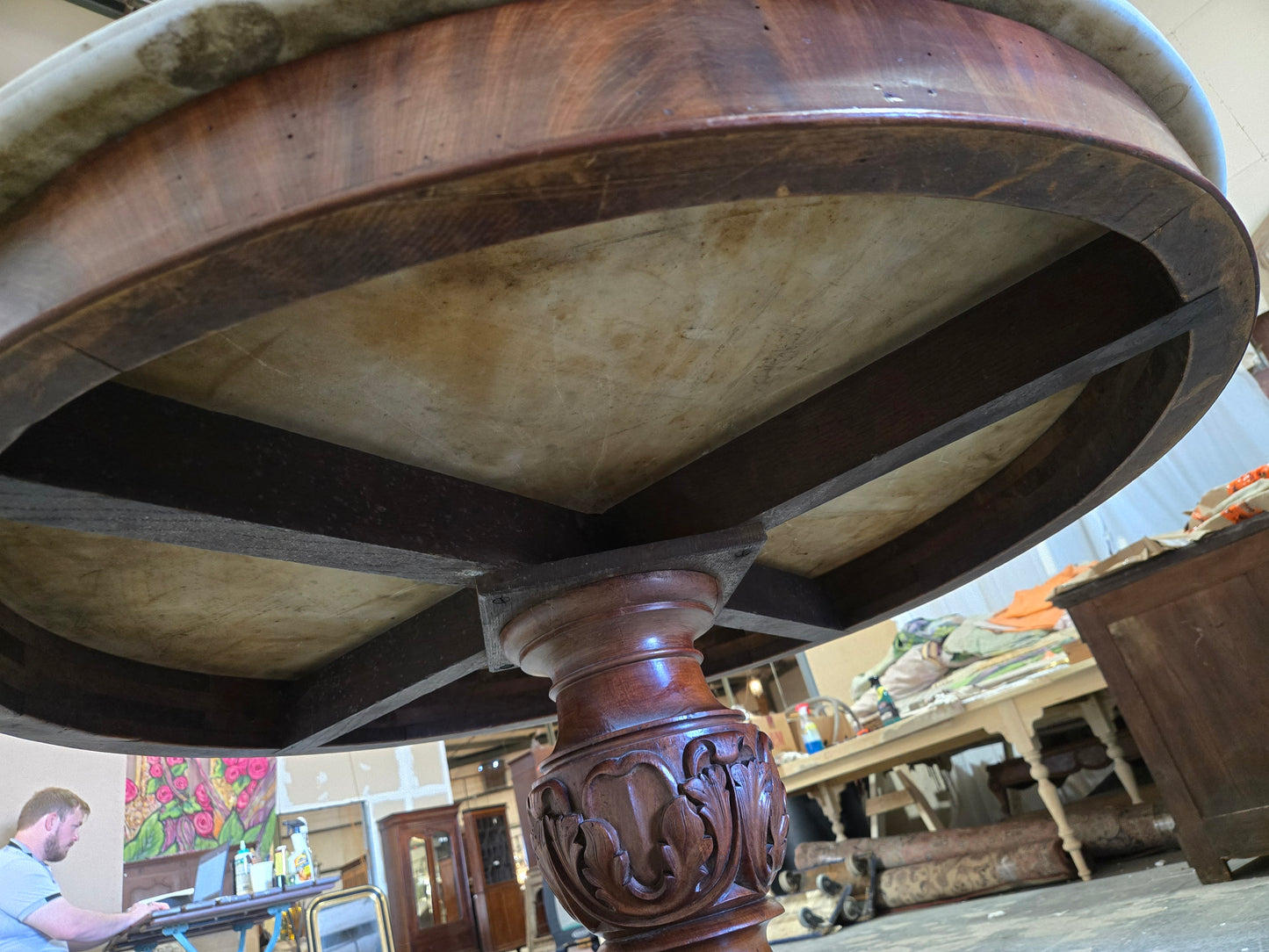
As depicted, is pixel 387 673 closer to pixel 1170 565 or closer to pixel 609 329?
pixel 609 329

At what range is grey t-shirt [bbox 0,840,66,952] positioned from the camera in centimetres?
323

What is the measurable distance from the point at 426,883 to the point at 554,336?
29.7 feet

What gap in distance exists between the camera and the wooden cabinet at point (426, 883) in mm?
8383

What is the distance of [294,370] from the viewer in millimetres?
800

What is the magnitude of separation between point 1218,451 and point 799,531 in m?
5.40

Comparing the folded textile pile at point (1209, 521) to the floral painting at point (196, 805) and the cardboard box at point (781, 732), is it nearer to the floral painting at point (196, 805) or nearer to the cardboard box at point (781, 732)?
the cardboard box at point (781, 732)

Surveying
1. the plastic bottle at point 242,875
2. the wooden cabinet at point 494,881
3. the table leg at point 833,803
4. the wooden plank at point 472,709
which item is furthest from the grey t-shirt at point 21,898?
the wooden cabinet at point 494,881

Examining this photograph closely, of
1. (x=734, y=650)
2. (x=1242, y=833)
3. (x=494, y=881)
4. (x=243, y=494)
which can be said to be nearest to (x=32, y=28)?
(x=734, y=650)

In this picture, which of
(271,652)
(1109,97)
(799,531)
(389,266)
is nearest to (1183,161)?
(1109,97)

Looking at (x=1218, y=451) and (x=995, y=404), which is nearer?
(x=995, y=404)

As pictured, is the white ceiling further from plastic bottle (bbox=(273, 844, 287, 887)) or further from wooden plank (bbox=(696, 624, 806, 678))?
wooden plank (bbox=(696, 624, 806, 678))

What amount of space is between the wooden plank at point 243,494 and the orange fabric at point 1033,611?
4129 millimetres

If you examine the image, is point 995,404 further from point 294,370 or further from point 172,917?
point 172,917

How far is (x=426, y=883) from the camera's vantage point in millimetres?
8570
